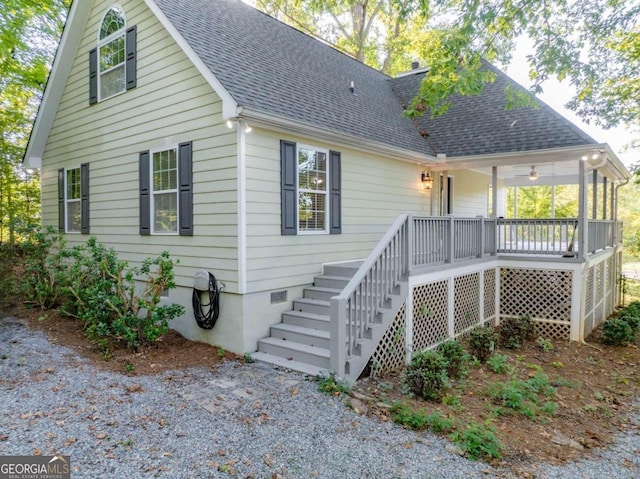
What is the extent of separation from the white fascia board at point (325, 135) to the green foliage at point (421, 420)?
4.15 meters

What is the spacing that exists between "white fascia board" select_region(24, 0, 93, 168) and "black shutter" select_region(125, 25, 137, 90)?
200cm

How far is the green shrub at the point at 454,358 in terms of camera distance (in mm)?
5574

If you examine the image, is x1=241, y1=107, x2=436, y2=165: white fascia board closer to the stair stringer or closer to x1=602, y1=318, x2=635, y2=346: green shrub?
the stair stringer

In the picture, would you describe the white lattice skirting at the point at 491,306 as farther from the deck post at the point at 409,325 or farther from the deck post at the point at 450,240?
the deck post at the point at 450,240

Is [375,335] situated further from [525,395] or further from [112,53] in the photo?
[112,53]

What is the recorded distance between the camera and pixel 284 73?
25.2 feet

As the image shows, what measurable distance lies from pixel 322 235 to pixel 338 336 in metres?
2.59

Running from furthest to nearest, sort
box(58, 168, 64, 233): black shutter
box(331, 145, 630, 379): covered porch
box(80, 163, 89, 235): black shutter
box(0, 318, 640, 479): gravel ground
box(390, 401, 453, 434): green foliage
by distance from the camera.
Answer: box(58, 168, 64, 233): black shutter → box(80, 163, 89, 235): black shutter → box(331, 145, 630, 379): covered porch → box(390, 401, 453, 434): green foliage → box(0, 318, 640, 479): gravel ground

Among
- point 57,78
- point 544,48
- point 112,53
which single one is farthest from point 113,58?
point 544,48

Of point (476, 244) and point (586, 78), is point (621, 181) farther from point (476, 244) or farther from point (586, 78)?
point (476, 244)

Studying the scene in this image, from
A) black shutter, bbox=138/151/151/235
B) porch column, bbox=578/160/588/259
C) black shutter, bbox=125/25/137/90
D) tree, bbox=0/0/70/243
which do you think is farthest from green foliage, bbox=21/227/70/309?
porch column, bbox=578/160/588/259

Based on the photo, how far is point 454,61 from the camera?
7297 mm

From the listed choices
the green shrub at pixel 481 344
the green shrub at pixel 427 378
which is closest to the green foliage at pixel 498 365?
the green shrub at pixel 481 344

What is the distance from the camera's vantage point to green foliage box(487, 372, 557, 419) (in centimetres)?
471
